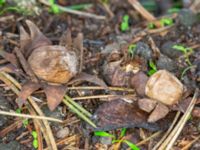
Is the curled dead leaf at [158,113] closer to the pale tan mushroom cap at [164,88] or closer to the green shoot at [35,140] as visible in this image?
the pale tan mushroom cap at [164,88]

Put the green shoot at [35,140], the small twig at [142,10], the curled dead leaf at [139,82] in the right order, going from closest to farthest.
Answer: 1. the green shoot at [35,140]
2. the curled dead leaf at [139,82]
3. the small twig at [142,10]

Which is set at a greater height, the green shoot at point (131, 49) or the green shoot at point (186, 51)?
the green shoot at point (131, 49)

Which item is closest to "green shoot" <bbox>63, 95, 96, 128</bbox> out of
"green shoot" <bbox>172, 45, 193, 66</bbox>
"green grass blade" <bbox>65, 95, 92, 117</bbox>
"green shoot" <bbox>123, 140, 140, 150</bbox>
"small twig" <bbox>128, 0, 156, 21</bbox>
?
"green grass blade" <bbox>65, 95, 92, 117</bbox>

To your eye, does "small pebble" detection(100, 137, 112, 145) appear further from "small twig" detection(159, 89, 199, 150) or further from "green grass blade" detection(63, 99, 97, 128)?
"small twig" detection(159, 89, 199, 150)

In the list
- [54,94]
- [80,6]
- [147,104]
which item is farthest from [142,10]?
[54,94]

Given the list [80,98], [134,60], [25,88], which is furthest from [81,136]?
[134,60]

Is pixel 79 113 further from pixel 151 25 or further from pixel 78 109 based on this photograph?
pixel 151 25

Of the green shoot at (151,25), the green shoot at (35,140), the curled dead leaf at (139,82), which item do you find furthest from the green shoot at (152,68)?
the green shoot at (35,140)

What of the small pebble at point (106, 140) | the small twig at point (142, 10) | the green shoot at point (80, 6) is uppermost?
the green shoot at point (80, 6)
